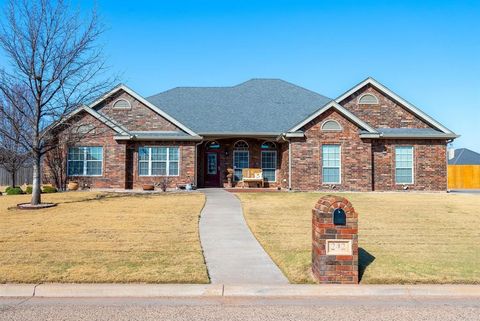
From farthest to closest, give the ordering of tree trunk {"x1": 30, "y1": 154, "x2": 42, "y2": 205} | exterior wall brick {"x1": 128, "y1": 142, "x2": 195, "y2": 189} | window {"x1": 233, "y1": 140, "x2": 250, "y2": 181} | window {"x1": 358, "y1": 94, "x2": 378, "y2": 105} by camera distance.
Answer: window {"x1": 233, "y1": 140, "x2": 250, "y2": 181} < window {"x1": 358, "y1": 94, "x2": 378, "y2": 105} < exterior wall brick {"x1": 128, "y1": 142, "x2": 195, "y2": 189} < tree trunk {"x1": 30, "y1": 154, "x2": 42, "y2": 205}

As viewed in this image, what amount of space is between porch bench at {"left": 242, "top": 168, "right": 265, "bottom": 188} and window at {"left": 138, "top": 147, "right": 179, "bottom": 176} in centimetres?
405

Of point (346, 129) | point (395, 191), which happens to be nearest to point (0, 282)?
point (346, 129)

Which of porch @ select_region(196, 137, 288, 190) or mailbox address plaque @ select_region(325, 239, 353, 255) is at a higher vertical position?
porch @ select_region(196, 137, 288, 190)

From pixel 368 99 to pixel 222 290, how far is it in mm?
20615

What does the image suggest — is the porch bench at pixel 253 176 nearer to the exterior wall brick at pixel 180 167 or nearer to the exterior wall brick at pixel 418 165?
the exterior wall brick at pixel 180 167

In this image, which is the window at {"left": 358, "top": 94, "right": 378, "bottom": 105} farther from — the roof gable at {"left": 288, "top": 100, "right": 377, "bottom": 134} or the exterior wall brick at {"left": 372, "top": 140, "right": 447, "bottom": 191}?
the roof gable at {"left": 288, "top": 100, "right": 377, "bottom": 134}

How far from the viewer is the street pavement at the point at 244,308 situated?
5062 mm

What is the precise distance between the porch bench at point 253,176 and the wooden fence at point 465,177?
712 inches

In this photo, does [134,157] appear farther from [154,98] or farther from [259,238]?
[259,238]

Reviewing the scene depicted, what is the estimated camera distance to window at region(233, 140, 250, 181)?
81.5 ft

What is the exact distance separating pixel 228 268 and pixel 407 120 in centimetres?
2013

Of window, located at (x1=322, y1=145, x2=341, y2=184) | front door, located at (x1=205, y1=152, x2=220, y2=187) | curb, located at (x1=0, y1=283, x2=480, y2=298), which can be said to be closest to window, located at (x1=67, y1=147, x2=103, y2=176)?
front door, located at (x1=205, y1=152, x2=220, y2=187)

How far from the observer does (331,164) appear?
73.4ft

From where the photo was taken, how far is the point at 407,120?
24.2 metres
